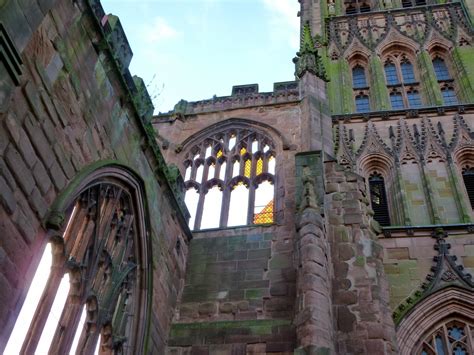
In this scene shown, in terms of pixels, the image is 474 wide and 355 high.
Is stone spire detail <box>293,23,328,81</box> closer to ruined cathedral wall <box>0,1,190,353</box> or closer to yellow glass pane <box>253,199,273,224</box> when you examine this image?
yellow glass pane <box>253,199,273,224</box>

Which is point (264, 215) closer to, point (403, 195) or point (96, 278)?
point (403, 195)

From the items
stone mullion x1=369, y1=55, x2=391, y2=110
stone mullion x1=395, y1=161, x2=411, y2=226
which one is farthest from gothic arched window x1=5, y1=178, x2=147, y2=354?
stone mullion x1=369, y1=55, x2=391, y2=110

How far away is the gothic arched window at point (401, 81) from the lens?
1792 cm

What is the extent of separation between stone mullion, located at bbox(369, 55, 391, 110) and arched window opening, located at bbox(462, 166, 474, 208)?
365 cm

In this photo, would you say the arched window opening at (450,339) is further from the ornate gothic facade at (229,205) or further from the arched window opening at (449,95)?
the arched window opening at (449,95)

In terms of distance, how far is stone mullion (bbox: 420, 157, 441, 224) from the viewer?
1329 centimetres

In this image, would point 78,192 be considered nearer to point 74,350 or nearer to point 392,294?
point 74,350

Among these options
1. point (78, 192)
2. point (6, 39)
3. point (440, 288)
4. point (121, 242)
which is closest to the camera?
point (6, 39)

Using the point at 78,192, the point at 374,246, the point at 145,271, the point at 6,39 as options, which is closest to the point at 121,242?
the point at 145,271

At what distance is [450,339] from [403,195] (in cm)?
415

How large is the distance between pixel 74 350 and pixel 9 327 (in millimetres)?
1747

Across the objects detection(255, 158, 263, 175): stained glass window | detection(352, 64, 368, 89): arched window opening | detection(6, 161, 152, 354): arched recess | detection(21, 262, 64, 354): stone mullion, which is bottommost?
detection(21, 262, 64, 354): stone mullion

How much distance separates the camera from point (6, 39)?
4.97 m

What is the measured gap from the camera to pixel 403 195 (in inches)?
551
